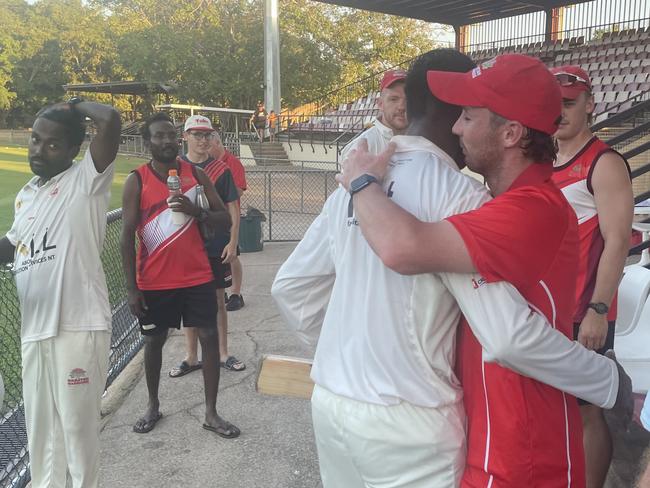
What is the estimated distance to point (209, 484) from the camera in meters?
3.19

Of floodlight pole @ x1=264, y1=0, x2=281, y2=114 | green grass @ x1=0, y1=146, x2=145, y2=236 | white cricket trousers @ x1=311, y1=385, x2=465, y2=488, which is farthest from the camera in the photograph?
floodlight pole @ x1=264, y1=0, x2=281, y2=114

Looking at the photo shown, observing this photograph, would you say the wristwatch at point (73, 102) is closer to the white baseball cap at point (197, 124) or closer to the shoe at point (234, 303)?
the white baseball cap at point (197, 124)

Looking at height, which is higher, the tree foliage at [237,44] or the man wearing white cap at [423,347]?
the tree foliage at [237,44]

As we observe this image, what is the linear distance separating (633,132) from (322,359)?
10.2 feet

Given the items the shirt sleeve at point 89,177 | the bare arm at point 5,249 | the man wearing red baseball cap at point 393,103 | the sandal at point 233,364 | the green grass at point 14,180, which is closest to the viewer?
the shirt sleeve at point 89,177

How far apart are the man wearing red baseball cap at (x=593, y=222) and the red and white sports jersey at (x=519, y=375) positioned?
1.15 meters

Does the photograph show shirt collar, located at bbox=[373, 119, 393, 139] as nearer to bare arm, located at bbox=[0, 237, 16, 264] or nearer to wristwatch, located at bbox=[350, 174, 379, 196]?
bare arm, located at bbox=[0, 237, 16, 264]

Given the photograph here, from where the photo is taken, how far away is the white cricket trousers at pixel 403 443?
1349 millimetres

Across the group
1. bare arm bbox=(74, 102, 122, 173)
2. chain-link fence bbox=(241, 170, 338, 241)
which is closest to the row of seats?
chain-link fence bbox=(241, 170, 338, 241)

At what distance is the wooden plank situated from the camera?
1.92m

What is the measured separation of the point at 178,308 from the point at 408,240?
2.84 metres

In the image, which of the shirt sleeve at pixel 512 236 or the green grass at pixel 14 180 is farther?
the green grass at pixel 14 180

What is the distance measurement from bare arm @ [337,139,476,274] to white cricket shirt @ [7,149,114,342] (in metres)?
1.65

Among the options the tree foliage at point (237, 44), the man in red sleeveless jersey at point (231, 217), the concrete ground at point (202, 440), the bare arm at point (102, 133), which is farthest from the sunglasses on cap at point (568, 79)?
the tree foliage at point (237, 44)
